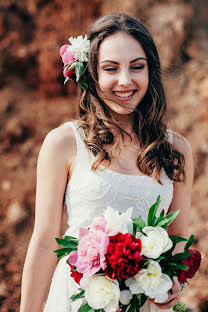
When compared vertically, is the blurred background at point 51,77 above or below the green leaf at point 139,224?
above

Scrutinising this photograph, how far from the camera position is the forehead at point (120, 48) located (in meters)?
2.34

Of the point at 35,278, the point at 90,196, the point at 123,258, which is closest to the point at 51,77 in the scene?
the point at 90,196

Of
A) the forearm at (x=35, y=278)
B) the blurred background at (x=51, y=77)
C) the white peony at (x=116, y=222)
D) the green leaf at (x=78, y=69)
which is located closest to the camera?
the white peony at (x=116, y=222)

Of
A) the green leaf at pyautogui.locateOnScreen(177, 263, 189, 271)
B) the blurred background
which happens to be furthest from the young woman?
the blurred background

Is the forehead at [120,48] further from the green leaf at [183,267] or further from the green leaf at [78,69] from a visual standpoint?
the green leaf at [183,267]

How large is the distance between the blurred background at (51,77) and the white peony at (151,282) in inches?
170

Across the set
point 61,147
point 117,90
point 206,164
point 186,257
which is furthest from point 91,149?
point 206,164

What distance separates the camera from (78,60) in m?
2.58

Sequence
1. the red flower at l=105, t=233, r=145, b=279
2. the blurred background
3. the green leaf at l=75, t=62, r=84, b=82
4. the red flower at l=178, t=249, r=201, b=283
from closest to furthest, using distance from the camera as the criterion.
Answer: the red flower at l=105, t=233, r=145, b=279 → the red flower at l=178, t=249, r=201, b=283 → the green leaf at l=75, t=62, r=84, b=82 → the blurred background

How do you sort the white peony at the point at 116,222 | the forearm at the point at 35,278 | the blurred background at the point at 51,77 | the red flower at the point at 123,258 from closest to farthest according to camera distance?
1. the red flower at the point at 123,258
2. the white peony at the point at 116,222
3. the forearm at the point at 35,278
4. the blurred background at the point at 51,77

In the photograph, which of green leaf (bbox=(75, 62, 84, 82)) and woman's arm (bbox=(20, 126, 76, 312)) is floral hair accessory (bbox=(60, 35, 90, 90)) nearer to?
green leaf (bbox=(75, 62, 84, 82))

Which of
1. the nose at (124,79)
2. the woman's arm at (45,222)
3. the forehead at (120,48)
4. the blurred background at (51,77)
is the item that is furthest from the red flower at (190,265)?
the blurred background at (51,77)

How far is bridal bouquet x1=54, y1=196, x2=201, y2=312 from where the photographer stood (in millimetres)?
1778

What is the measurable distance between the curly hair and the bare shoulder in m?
0.10
